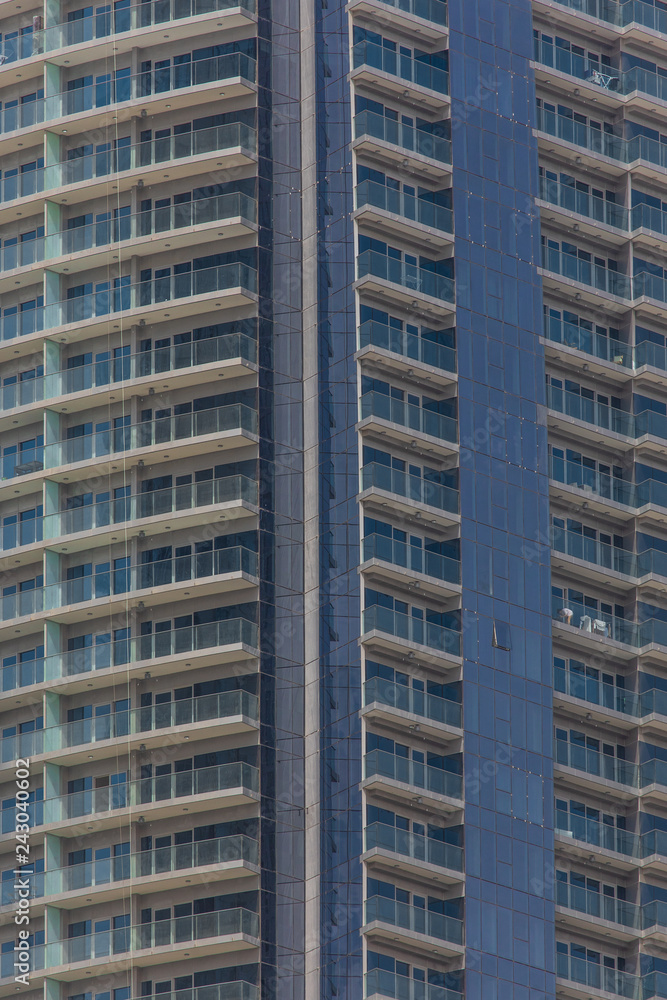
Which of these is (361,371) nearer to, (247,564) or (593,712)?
(247,564)

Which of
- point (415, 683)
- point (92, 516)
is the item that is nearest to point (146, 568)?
point (92, 516)

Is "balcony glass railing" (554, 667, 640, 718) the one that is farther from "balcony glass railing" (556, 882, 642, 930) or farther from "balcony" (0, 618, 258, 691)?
"balcony" (0, 618, 258, 691)

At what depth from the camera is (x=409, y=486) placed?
318 feet

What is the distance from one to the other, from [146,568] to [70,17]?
21743 mm

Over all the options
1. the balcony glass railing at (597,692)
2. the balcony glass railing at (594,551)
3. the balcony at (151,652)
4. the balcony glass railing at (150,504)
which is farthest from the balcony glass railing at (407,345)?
the balcony glass railing at (597,692)

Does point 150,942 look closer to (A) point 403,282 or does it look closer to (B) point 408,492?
(B) point 408,492

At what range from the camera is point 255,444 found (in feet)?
318

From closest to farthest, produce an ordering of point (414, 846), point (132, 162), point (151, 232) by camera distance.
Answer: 1. point (414, 846)
2. point (151, 232)
3. point (132, 162)

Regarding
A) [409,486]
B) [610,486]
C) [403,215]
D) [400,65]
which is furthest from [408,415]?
[400,65]

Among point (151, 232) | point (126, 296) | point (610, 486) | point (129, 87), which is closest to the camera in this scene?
point (151, 232)

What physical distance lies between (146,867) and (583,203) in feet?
101

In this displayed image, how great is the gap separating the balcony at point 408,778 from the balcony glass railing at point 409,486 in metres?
9.09

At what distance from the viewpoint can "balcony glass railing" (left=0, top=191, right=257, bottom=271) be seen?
99.2m

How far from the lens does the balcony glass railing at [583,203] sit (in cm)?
10481
